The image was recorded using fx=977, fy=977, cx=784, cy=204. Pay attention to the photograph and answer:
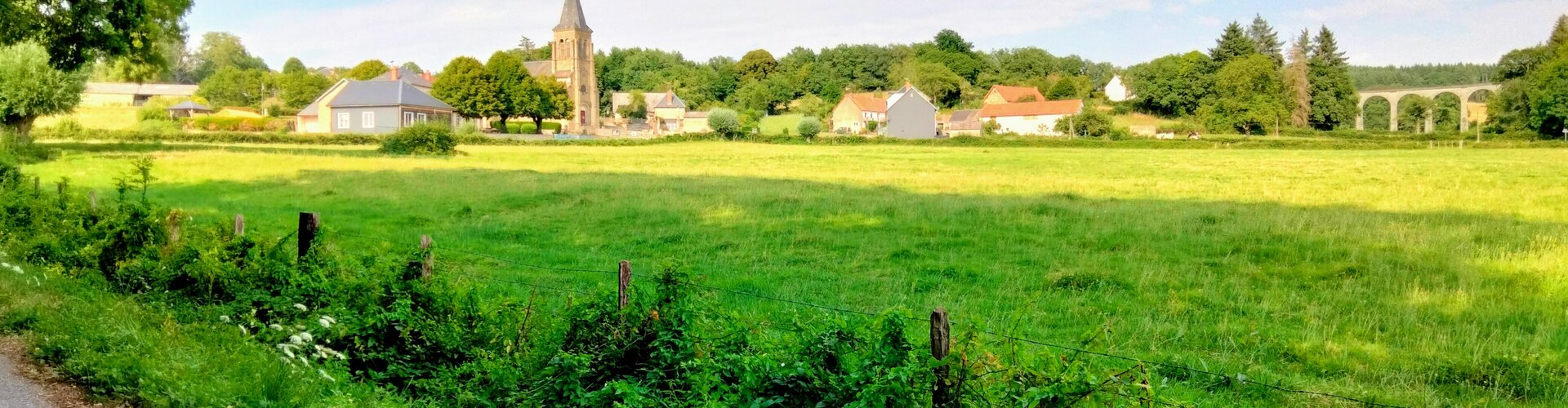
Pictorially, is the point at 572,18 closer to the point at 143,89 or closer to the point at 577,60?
the point at 577,60

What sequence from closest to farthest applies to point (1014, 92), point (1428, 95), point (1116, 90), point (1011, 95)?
point (1428, 95), point (1011, 95), point (1014, 92), point (1116, 90)

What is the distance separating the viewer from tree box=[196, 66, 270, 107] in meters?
133

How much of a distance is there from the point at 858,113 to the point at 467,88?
51607 millimetres

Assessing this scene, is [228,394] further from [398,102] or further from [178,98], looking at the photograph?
[178,98]

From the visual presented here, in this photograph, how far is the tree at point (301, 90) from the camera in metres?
122

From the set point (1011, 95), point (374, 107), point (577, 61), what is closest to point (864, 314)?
point (374, 107)

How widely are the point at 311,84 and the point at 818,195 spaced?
117951 millimetres

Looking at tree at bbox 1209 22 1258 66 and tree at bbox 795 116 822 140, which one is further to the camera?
tree at bbox 1209 22 1258 66

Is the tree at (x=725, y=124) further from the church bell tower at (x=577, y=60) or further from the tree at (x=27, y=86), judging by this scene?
the tree at (x=27, y=86)

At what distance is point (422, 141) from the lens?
53938 mm

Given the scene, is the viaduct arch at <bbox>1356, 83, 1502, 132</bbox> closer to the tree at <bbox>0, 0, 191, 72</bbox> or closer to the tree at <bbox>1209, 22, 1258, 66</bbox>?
the tree at <bbox>1209, 22, 1258, 66</bbox>

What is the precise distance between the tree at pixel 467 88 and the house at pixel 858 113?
44.7 m

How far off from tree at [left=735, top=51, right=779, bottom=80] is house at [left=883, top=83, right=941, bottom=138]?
56.2 meters

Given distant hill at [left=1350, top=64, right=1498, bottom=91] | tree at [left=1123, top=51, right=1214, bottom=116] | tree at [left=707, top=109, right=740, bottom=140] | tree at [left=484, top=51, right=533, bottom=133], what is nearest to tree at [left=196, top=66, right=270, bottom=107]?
tree at [left=484, top=51, right=533, bottom=133]
